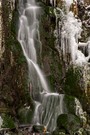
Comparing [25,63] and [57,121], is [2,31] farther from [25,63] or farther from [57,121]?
[57,121]

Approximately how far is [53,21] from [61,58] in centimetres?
239

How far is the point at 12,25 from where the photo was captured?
71.2 feet

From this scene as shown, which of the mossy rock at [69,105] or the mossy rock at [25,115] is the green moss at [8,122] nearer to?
the mossy rock at [25,115]

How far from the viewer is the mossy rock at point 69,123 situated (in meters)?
17.4

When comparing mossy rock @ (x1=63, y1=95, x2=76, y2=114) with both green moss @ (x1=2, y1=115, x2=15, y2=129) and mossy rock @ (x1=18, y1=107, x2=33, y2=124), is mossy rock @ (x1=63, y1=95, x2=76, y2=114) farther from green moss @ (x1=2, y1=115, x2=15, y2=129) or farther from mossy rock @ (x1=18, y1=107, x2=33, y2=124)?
green moss @ (x1=2, y1=115, x2=15, y2=129)

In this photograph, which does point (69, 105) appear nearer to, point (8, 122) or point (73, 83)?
Answer: point (73, 83)

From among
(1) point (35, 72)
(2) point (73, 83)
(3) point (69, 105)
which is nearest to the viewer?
(3) point (69, 105)

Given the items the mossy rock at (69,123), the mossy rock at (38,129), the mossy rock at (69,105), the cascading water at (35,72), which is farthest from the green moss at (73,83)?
the mossy rock at (38,129)

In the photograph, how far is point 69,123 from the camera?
1752 cm

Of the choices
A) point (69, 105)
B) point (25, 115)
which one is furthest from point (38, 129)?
point (69, 105)

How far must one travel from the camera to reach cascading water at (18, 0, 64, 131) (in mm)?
18656

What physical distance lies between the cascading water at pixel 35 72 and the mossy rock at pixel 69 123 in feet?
1.84

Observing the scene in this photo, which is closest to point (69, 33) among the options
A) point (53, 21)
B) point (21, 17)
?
point (53, 21)

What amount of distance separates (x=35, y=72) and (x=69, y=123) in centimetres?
399
